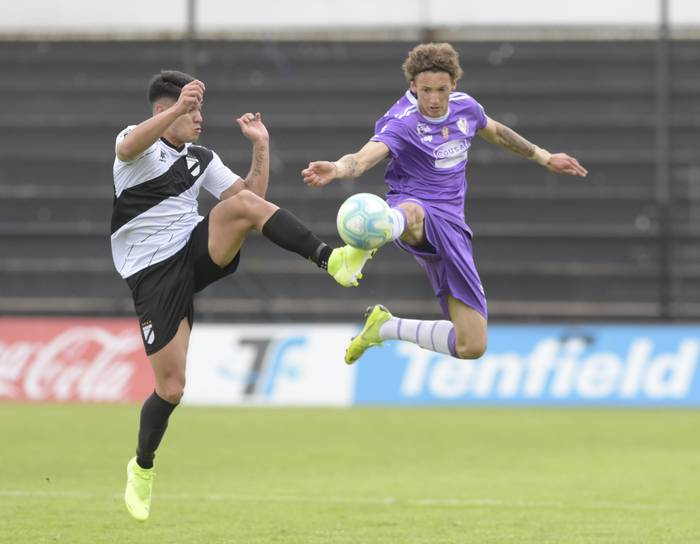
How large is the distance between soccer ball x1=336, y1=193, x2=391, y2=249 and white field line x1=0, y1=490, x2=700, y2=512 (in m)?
2.82

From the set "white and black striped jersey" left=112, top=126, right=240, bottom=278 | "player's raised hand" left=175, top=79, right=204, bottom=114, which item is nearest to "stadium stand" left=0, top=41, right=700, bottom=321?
"white and black striped jersey" left=112, top=126, right=240, bottom=278

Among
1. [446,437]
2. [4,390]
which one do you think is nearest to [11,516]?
[446,437]

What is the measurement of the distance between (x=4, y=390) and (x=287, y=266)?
4297mm

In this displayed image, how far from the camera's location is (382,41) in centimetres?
1969

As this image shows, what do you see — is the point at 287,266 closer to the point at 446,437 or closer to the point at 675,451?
the point at 446,437

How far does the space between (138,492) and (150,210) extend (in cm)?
168

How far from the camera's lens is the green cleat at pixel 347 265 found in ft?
25.2

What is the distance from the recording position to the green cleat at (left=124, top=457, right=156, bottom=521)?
315 inches

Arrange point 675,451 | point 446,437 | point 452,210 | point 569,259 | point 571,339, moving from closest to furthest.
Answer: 1. point 452,210
2. point 675,451
3. point 446,437
4. point 571,339
5. point 569,259

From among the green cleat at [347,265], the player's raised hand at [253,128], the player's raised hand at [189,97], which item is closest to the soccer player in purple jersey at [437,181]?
the green cleat at [347,265]

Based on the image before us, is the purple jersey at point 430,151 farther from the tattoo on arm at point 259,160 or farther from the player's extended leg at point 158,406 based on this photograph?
the player's extended leg at point 158,406

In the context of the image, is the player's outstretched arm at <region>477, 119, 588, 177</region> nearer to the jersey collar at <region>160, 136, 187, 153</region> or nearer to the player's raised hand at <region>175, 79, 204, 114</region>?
the jersey collar at <region>160, 136, 187, 153</region>

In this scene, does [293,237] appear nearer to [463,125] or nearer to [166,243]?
[166,243]

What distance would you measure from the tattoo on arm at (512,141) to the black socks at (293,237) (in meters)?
1.79
